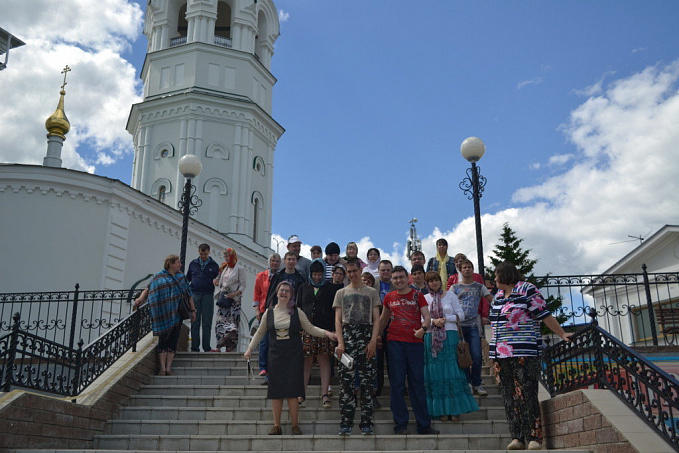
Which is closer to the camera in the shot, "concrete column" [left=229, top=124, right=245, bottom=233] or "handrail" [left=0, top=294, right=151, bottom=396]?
"handrail" [left=0, top=294, right=151, bottom=396]

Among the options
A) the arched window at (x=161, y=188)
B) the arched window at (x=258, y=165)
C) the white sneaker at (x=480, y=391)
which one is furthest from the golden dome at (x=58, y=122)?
the white sneaker at (x=480, y=391)

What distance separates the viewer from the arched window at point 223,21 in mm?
32500

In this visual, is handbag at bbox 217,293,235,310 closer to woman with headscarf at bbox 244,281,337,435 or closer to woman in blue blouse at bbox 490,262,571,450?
woman with headscarf at bbox 244,281,337,435

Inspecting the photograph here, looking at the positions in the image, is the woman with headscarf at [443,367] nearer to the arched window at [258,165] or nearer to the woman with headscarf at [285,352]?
the woman with headscarf at [285,352]

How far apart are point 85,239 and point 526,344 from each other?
15238mm

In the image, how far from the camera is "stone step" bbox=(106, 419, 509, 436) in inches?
285

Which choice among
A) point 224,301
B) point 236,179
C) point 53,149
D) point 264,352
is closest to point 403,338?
point 264,352

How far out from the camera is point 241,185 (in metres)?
28.8

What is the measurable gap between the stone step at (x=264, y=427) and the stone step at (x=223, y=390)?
2.72ft

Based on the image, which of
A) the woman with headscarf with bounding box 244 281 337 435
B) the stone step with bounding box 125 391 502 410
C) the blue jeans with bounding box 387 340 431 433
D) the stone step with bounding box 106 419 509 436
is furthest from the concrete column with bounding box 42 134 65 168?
the blue jeans with bounding box 387 340 431 433

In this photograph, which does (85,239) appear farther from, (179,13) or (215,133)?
(179,13)

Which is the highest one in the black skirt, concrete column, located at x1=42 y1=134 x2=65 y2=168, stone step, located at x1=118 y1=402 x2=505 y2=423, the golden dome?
the golden dome

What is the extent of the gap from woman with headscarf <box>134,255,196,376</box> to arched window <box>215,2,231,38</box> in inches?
1018

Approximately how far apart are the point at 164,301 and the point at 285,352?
325 cm
